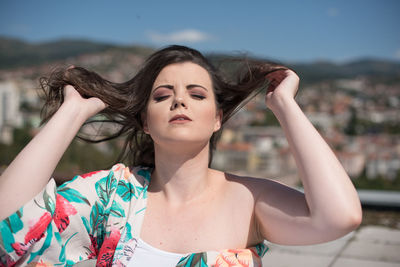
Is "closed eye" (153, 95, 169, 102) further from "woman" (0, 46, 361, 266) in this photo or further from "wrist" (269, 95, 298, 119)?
"wrist" (269, 95, 298, 119)

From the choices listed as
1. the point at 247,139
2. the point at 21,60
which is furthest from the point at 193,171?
the point at 21,60

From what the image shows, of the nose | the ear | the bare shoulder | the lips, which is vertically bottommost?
the bare shoulder

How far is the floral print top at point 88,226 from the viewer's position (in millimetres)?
1303

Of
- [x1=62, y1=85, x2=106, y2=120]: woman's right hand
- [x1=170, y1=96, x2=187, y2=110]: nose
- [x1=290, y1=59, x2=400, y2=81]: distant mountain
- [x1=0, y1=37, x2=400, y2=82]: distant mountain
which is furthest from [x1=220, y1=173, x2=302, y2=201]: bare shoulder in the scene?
[x1=290, y1=59, x2=400, y2=81]: distant mountain

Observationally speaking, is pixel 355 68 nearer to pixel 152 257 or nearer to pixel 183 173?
pixel 183 173

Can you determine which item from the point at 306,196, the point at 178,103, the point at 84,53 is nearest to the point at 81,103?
the point at 178,103

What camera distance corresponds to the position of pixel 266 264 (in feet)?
8.73

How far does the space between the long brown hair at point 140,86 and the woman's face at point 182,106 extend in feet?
0.16

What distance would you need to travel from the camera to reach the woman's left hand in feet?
4.43

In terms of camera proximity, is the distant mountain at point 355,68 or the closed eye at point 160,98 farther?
the distant mountain at point 355,68

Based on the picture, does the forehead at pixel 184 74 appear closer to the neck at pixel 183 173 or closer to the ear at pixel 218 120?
the ear at pixel 218 120

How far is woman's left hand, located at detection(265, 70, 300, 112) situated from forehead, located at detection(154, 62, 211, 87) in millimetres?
233

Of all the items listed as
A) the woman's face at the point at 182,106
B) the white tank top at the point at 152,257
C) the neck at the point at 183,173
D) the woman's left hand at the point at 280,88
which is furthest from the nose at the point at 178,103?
the white tank top at the point at 152,257

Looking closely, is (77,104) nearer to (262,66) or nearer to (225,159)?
(262,66)
